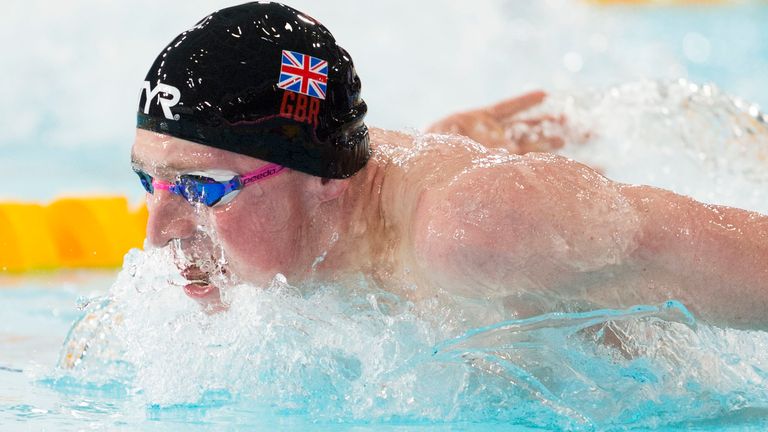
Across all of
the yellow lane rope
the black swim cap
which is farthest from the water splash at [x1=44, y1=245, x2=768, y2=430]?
the yellow lane rope

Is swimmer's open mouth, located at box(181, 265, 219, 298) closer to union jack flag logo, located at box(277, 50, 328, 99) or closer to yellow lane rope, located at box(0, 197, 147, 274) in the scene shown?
union jack flag logo, located at box(277, 50, 328, 99)

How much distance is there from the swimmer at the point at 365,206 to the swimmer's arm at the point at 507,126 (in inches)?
51.4

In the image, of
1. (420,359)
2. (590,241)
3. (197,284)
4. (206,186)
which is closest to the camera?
(590,241)

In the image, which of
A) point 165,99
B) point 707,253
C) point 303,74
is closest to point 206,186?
point 165,99

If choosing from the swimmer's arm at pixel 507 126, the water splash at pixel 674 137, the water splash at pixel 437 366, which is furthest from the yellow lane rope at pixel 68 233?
the water splash at pixel 437 366

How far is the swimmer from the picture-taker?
1943 millimetres

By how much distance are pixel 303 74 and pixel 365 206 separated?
0.34 metres

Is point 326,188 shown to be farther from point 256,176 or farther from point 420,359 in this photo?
point 420,359

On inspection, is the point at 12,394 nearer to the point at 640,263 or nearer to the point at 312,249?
the point at 312,249

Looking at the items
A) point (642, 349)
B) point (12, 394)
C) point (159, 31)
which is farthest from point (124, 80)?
point (642, 349)

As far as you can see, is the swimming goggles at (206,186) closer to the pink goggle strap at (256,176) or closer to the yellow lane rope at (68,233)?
the pink goggle strap at (256,176)

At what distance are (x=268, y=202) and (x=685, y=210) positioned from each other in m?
0.87

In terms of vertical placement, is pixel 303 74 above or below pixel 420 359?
above

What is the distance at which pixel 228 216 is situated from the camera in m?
2.17
